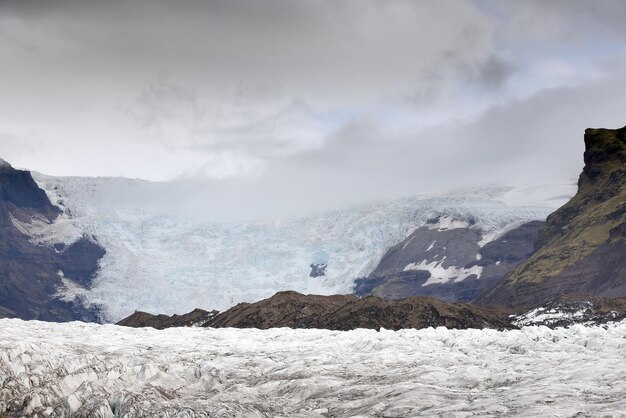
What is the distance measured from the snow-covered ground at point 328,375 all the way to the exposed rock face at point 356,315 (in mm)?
52110

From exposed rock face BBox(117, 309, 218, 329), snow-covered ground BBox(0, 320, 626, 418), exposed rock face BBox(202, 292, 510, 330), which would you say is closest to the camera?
snow-covered ground BBox(0, 320, 626, 418)

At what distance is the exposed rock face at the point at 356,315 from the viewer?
486 feet

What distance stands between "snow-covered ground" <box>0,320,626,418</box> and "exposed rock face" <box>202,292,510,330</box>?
5211 centimetres

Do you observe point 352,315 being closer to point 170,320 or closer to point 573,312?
point 573,312

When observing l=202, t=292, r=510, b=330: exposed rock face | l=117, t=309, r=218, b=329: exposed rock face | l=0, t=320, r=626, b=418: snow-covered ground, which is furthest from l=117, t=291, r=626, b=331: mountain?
l=0, t=320, r=626, b=418: snow-covered ground

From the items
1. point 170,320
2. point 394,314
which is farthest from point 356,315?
point 170,320

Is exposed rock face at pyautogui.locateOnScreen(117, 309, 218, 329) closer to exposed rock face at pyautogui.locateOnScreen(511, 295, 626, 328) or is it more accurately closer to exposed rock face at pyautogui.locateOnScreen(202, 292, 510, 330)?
exposed rock face at pyautogui.locateOnScreen(202, 292, 510, 330)

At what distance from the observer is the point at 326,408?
209 feet

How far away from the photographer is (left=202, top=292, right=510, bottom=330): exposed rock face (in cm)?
14825

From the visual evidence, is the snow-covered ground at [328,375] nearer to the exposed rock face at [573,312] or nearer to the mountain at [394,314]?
the mountain at [394,314]

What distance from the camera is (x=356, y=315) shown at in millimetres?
149625

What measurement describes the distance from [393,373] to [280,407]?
12.3 metres

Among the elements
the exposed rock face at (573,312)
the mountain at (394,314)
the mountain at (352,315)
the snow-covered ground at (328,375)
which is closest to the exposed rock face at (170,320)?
the mountain at (394,314)

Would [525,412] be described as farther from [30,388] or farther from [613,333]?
[30,388]
